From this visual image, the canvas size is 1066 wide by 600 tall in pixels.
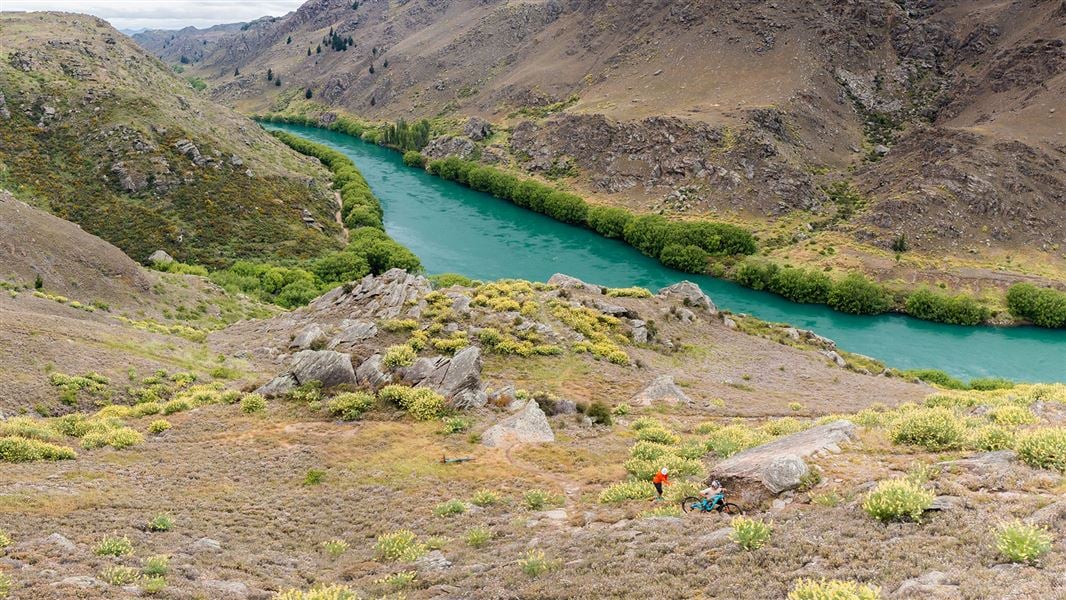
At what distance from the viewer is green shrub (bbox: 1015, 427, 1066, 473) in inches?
538

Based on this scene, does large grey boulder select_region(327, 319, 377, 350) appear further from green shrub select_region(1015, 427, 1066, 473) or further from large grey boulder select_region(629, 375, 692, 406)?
green shrub select_region(1015, 427, 1066, 473)

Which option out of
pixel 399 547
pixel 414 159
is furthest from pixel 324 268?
pixel 414 159

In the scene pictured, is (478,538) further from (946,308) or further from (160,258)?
(946,308)

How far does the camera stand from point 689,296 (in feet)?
182

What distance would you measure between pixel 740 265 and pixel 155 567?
93.6 meters

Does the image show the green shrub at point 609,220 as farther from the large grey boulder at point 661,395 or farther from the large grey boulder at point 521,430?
the large grey boulder at point 521,430

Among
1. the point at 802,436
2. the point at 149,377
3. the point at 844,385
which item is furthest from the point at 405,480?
the point at 844,385

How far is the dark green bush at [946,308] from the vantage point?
3219 inches

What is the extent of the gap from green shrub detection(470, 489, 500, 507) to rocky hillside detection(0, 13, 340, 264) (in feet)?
253

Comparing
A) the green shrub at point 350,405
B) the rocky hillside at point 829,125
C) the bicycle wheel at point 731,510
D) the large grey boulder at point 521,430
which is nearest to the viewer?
the bicycle wheel at point 731,510

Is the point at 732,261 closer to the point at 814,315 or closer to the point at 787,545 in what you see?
the point at 814,315

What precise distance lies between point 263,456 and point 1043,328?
95.4m

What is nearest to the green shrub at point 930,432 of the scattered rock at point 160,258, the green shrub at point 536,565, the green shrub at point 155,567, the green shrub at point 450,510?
the green shrub at point 536,565

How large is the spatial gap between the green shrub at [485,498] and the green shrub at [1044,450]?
1378 centimetres
